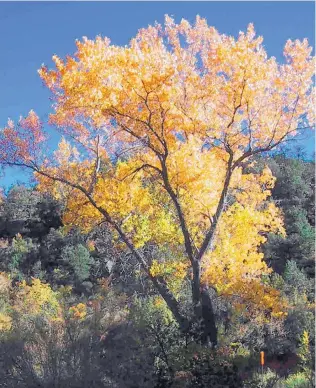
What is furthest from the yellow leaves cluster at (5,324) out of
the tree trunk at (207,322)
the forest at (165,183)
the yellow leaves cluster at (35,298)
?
the yellow leaves cluster at (35,298)

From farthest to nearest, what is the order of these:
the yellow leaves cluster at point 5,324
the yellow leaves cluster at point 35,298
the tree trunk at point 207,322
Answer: the yellow leaves cluster at point 35,298
the yellow leaves cluster at point 5,324
the tree trunk at point 207,322

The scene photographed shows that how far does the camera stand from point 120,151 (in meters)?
9.03

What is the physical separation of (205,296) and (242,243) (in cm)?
150

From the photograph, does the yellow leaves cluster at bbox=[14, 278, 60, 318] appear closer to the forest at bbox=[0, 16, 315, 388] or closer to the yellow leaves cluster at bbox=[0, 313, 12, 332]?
the yellow leaves cluster at bbox=[0, 313, 12, 332]

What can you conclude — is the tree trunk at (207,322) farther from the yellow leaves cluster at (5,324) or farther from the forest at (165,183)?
the yellow leaves cluster at (5,324)

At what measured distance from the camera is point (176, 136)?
28.7 ft

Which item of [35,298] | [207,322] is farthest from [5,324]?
[35,298]

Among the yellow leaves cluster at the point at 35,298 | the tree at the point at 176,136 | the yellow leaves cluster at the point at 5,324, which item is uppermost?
the tree at the point at 176,136

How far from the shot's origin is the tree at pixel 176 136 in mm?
7652

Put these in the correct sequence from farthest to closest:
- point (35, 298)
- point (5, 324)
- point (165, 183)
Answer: point (35, 298) → point (5, 324) → point (165, 183)

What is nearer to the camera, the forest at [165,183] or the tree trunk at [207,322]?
the forest at [165,183]

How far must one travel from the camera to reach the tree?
7652 mm

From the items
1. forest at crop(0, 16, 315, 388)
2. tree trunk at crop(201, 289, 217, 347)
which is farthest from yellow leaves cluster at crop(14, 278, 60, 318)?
tree trunk at crop(201, 289, 217, 347)

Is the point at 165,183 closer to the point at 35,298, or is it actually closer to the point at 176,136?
the point at 176,136
